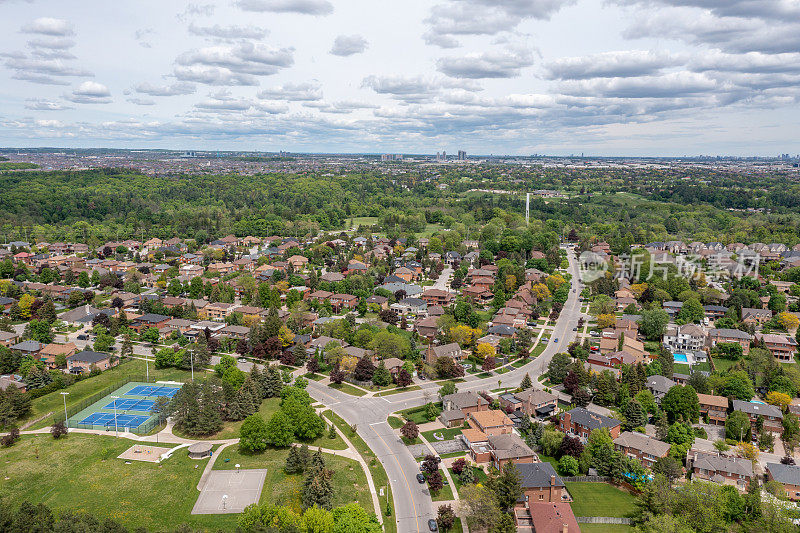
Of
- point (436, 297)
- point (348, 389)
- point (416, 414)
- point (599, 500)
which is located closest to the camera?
point (599, 500)

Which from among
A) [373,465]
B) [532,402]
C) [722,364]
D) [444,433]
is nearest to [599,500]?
[532,402]

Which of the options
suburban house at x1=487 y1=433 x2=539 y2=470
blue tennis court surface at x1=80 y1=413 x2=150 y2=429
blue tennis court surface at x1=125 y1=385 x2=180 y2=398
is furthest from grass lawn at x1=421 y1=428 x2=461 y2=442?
blue tennis court surface at x1=125 y1=385 x2=180 y2=398

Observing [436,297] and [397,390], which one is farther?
[436,297]

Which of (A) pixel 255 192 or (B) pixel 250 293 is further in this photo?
(A) pixel 255 192

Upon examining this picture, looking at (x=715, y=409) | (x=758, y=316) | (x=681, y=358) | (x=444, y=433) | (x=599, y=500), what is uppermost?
(x=758, y=316)

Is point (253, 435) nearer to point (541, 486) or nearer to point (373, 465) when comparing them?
point (373, 465)

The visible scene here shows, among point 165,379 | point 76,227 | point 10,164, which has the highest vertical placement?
point 10,164

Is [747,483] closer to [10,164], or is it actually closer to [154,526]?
[154,526]

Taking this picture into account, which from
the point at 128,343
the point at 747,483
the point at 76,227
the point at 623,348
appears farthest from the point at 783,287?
the point at 76,227
